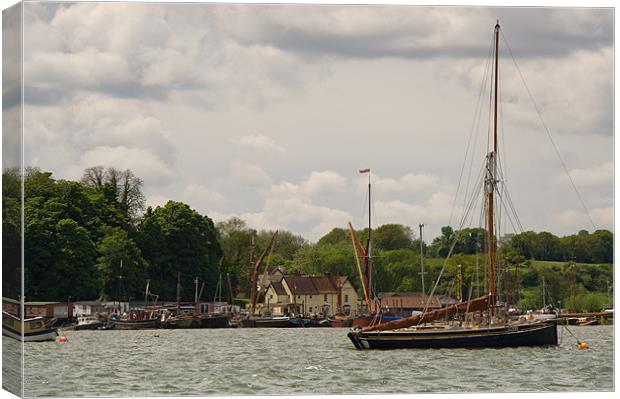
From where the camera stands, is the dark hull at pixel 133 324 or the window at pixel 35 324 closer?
Result: the window at pixel 35 324

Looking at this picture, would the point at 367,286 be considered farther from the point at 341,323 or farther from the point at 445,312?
the point at 445,312

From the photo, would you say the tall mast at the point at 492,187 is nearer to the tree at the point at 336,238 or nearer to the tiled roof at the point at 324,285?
the tree at the point at 336,238

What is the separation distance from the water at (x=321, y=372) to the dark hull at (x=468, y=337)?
562mm

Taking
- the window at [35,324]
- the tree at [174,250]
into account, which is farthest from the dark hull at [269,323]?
the window at [35,324]

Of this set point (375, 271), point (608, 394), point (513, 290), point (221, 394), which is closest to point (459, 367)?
point (608, 394)

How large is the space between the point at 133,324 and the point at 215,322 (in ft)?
26.1

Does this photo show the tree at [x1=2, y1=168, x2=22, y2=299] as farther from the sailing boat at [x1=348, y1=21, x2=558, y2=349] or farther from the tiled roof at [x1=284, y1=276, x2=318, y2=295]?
the tiled roof at [x1=284, y1=276, x2=318, y2=295]

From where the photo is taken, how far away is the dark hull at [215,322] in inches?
2566

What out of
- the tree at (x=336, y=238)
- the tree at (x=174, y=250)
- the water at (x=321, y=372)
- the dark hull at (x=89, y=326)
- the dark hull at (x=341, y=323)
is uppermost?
the tree at (x=336, y=238)

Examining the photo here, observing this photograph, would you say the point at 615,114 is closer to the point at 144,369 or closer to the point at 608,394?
the point at 608,394

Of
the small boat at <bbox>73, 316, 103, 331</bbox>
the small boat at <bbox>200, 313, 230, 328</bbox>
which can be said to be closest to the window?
the small boat at <bbox>73, 316, 103, 331</bbox>

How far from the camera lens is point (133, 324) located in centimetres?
5909

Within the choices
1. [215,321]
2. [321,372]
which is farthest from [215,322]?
[321,372]

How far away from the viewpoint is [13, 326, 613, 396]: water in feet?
71.5
